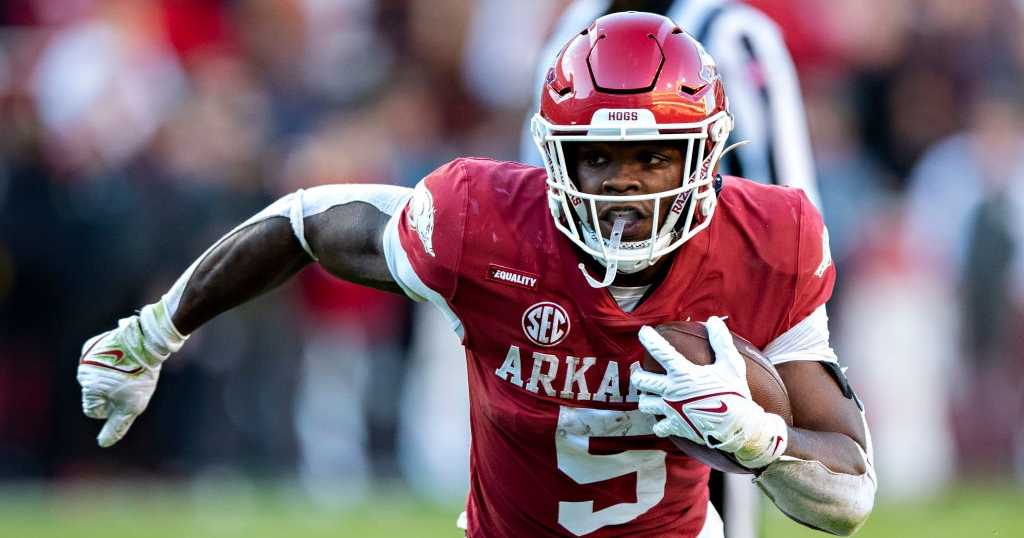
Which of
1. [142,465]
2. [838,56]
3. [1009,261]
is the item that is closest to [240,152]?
[142,465]

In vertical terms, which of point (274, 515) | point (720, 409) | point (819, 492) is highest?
point (720, 409)

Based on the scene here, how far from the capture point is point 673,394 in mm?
2947

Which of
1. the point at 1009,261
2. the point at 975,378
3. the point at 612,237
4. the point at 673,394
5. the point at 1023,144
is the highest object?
the point at 612,237

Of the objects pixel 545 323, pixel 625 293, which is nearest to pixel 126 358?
pixel 545 323

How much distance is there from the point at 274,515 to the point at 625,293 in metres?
4.47

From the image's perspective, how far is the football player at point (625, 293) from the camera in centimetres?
305

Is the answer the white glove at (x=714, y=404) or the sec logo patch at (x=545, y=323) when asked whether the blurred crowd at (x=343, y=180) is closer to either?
the sec logo patch at (x=545, y=323)

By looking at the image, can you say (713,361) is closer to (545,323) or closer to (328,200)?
(545,323)

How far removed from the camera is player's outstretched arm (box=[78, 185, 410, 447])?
3.53 m

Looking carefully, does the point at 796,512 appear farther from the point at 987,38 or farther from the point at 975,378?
the point at 987,38

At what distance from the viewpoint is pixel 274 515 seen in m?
7.29

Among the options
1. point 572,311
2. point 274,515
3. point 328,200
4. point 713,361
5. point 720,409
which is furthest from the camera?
point 274,515

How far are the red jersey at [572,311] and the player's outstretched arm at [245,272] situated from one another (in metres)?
0.18

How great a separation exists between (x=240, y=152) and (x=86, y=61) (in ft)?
3.65
